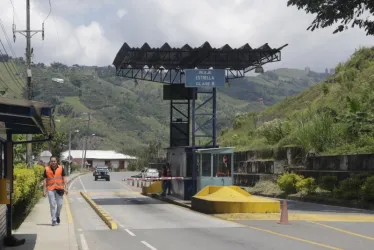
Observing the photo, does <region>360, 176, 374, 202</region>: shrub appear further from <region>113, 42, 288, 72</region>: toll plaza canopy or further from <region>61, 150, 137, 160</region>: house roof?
<region>61, 150, 137, 160</region>: house roof

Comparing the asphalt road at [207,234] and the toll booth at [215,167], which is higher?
the toll booth at [215,167]

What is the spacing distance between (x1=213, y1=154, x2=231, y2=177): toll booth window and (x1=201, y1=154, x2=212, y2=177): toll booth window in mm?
226

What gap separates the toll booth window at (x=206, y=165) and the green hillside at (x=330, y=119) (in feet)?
Answer: 30.1

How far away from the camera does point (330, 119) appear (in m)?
38.0

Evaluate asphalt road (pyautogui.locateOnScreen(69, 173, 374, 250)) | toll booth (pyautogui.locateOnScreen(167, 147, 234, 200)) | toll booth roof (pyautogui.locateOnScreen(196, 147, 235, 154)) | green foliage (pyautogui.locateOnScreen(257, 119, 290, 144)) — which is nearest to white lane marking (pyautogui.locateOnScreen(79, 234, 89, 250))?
asphalt road (pyautogui.locateOnScreen(69, 173, 374, 250))

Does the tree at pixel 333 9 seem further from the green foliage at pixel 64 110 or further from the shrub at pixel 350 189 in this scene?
the green foliage at pixel 64 110

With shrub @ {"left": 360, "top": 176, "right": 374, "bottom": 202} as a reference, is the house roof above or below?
above

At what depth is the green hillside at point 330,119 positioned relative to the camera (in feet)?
114

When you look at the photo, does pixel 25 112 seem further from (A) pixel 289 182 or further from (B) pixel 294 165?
(B) pixel 294 165

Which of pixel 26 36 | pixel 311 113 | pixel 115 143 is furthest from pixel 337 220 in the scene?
pixel 115 143

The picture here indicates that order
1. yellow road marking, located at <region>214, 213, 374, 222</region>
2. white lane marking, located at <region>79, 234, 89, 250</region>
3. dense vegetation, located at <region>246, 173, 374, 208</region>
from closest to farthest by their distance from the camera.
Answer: white lane marking, located at <region>79, 234, 89, 250</region>
yellow road marking, located at <region>214, 213, 374, 222</region>
dense vegetation, located at <region>246, 173, 374, 208</region>

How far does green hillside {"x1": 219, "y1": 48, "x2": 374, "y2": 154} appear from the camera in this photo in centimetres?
3462

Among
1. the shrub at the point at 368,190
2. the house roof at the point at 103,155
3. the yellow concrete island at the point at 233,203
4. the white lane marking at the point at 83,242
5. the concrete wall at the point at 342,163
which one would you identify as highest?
the house roof at the point at 103,155

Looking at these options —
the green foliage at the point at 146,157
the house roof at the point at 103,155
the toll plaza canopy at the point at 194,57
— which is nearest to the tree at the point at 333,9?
the toll plaza canopy at the point at 194,57
